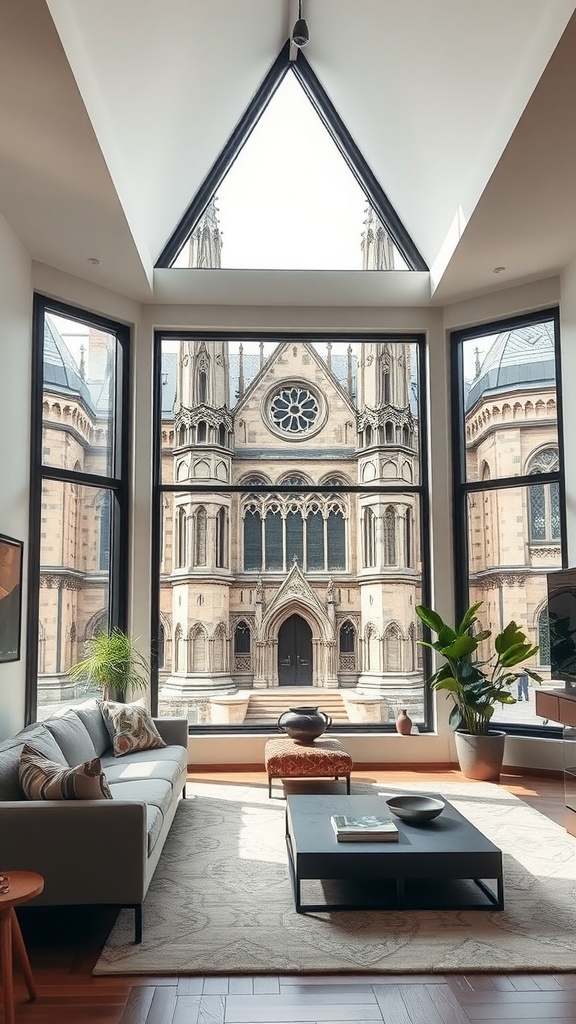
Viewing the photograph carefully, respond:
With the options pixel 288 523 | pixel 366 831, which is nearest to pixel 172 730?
pixel 366 831

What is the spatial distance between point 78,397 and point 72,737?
10.0 feet

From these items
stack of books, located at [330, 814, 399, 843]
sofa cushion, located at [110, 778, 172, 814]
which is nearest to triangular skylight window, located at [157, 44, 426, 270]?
sofa cushion, located at [110, 778, 172, 814]

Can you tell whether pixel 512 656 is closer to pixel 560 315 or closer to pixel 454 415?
pixel 454 415

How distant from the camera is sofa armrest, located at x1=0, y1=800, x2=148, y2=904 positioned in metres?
3.56

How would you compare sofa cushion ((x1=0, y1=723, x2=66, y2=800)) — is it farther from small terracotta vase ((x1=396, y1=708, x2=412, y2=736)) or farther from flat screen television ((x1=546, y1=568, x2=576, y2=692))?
small terracotta vase ((x1=396, y1=708, x2=412, y2=736))

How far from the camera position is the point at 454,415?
7.75 meters

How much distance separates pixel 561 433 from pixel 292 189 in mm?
3131

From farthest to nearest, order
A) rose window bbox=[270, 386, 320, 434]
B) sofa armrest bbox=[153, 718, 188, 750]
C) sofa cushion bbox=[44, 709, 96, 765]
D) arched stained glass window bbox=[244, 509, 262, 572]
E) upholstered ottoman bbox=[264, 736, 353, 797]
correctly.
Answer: rose window bbox=[270, 386, 320, 434], arched stained glass window bbox=[244, 509, 262, 572], sofa armrest bbox=[153, 718, 188, 750], upholstered ottoman bbox=[264, 736, 353, 797], sofa cushion bbox=[44, 709, 96, 765]

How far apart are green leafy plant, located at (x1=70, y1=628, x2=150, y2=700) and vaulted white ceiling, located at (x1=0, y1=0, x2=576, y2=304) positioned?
293cm

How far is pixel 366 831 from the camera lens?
4.00 m

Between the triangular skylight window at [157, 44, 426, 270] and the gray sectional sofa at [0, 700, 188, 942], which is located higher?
the triangular skylight window at [157, 44, 426, 270]

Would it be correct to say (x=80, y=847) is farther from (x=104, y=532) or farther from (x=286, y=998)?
(x=104, y=532)

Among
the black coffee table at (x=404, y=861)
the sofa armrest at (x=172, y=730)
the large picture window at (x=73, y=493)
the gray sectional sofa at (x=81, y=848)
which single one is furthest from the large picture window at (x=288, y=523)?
the gray sectional sofa at (x=81, y=848)

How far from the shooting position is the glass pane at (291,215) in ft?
24.4
